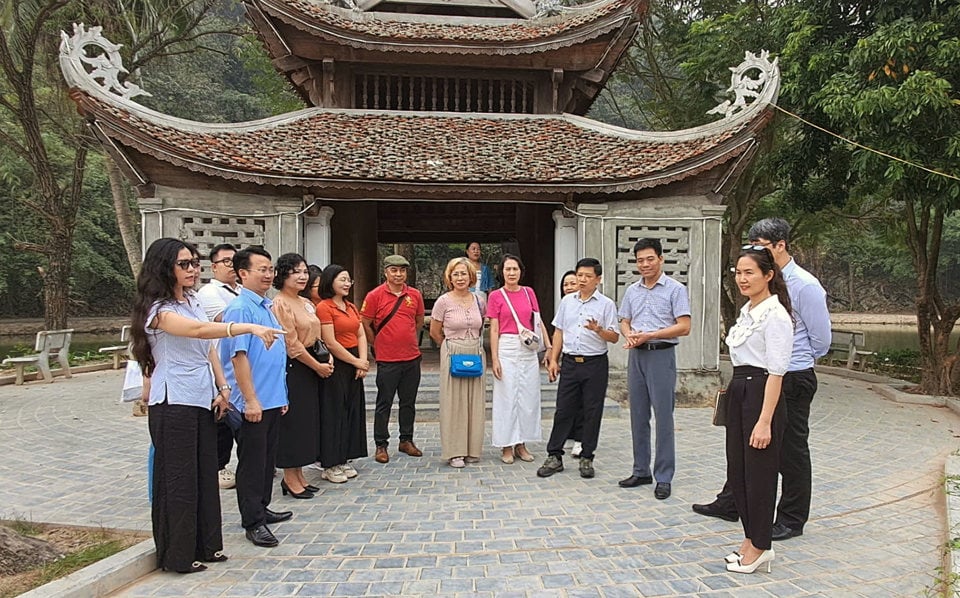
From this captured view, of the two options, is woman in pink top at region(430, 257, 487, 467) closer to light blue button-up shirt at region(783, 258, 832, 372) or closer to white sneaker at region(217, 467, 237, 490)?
white sneaker at region(217, 467, 237, 490)

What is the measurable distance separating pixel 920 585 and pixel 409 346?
3.86 meters

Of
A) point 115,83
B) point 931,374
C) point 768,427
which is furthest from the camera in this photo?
point 931,374

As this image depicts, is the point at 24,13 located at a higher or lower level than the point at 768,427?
higher

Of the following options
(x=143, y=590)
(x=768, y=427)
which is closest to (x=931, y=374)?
(x=768, y=427)

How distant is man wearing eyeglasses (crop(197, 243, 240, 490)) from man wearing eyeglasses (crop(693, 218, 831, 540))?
12.1 ft

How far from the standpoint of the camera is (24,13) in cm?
1270

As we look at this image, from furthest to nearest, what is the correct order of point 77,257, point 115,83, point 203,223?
1. point 77,257
2. point 203,223
3. point 115,83

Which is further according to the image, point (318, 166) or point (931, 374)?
point (931, 374)

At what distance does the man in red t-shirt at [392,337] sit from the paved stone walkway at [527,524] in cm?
61

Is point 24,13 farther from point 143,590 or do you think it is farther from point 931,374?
point 931,374

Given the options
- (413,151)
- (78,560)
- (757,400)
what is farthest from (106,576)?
(413,151)

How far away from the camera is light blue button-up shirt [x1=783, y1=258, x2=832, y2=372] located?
365 cm

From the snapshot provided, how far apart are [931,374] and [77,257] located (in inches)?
1115

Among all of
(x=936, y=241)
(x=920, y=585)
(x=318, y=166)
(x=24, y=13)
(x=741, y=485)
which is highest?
(x=24, y=13)
